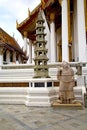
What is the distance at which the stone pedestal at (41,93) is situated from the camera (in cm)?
743

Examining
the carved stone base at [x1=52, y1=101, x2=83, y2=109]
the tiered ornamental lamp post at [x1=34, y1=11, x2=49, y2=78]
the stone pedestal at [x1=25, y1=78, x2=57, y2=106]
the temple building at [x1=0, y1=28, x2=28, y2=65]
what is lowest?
the carved stone base at [x1=52, y1=101, x2=83, y2=109]

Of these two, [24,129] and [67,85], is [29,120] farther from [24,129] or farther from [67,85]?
[67,85]

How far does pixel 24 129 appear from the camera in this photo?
430 centimetres

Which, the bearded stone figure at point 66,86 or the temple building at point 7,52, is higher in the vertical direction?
the temple building at point 7,52

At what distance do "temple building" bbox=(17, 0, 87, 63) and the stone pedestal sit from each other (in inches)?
140

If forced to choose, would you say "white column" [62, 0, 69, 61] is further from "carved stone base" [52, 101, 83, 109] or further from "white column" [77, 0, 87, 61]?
"carved stone base" [52, 101, 83, 109]

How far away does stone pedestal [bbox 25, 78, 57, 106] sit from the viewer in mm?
7434

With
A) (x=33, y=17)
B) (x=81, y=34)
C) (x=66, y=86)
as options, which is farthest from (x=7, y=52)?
(x=66, y=86)

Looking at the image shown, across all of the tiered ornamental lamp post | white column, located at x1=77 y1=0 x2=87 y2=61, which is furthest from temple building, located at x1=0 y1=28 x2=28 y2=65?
the tiered ornamental lamp post

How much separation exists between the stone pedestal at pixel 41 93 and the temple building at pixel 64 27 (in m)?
3.55

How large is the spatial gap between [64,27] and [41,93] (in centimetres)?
526

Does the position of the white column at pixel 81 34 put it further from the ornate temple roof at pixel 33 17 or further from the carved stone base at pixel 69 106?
the carved stone base at pixel 69 106

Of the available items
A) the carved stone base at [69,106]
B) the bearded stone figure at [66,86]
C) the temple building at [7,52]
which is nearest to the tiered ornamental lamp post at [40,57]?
the bearded stone figure at [66,86]

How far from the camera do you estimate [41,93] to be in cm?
756
